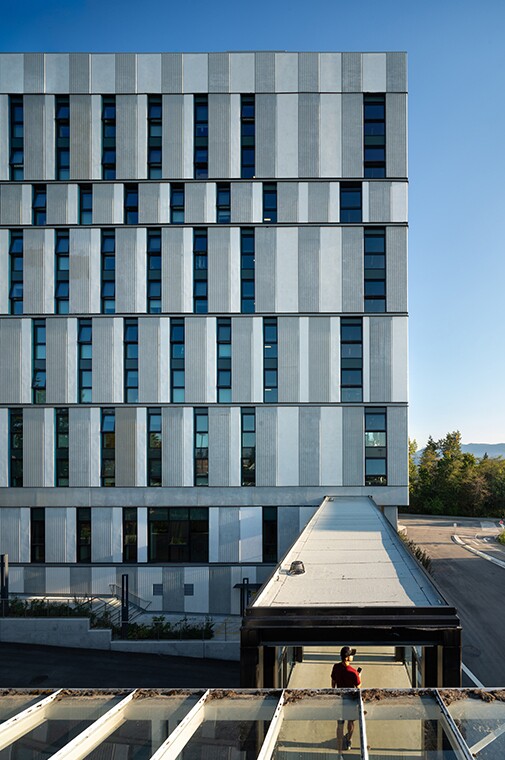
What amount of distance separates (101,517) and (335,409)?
35.8 ft

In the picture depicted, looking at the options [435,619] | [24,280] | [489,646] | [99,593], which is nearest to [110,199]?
[24,280]

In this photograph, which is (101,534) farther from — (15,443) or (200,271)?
(200,271)

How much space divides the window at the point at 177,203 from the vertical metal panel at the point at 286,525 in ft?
43.8

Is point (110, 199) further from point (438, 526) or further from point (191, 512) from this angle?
point (438, 526)

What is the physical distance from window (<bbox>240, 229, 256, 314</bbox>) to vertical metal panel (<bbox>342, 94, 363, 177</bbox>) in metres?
4.90

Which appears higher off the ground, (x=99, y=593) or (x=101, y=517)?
(x=101, y=517)

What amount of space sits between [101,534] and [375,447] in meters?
12.2

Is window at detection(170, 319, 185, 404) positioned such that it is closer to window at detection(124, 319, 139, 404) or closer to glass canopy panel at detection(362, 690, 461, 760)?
window at detection(124, 319, 139, 404)

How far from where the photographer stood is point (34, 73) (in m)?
19.4

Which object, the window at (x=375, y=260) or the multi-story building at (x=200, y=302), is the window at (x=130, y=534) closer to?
the multi-story building at (x=200, y=302)

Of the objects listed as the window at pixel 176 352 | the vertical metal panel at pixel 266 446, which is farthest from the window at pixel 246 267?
the vertical metal panel at pixel 266 446

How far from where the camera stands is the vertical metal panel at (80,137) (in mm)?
19422

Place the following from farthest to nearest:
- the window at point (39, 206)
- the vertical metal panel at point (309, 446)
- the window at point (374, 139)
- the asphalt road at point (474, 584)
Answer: the window at point (39, 206), the window at point (374, 139), the vertical metal panel at point (309, 446), the asphalt road at point (474, 584)

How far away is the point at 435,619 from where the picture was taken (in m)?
5.40
